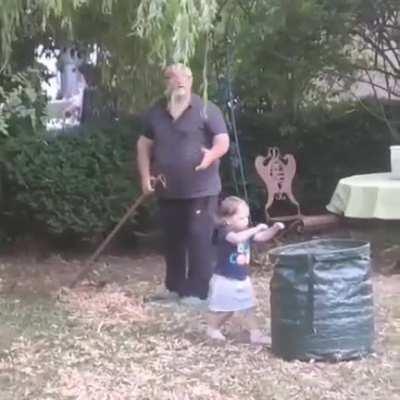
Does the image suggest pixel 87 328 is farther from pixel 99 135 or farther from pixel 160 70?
pixel 99 135

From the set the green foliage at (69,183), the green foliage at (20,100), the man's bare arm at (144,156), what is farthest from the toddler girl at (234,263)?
the green foliage at (69,183)

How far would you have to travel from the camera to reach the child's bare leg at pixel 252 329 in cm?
591

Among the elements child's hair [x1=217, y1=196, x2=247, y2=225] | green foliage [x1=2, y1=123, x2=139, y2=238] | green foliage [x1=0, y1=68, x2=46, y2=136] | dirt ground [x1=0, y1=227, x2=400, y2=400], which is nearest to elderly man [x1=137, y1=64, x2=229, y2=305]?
dirt ground [x1=0, y1=227, x2=400, y2=400]

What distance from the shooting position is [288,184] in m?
9.82

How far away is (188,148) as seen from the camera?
22.3 ft

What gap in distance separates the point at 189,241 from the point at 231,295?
1124 millimetres

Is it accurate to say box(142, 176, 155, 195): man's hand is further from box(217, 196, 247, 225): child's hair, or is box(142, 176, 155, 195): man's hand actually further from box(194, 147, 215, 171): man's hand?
box(217, 196, 247, 225): child's hair

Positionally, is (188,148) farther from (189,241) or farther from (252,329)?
(252,329)

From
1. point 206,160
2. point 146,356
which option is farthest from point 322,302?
point 206,160

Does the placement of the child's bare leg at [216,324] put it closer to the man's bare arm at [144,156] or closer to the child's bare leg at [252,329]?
the child's bare leg at [252,329]

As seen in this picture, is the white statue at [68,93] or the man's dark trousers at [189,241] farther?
the white statue at [68,93]

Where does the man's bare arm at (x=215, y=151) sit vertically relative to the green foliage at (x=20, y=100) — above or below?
below

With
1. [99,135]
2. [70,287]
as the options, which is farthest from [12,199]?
[70,287]

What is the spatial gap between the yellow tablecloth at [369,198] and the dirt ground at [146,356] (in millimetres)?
557
